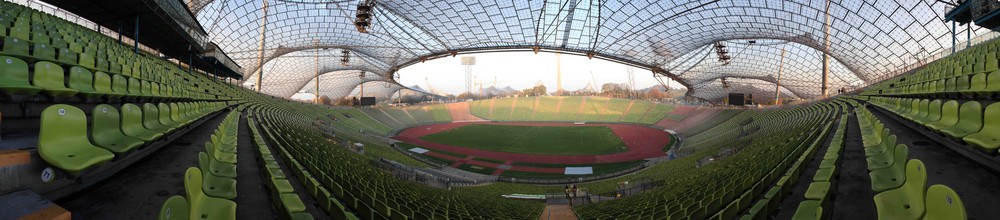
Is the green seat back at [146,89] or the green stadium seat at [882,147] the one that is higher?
the green seat back at [146,89]

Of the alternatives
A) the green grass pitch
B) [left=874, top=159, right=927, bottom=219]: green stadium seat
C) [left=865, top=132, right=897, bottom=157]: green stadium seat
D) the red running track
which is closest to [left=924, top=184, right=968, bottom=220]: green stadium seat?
[left=874, top=159, right=927, bottom=219]: green stadium seat

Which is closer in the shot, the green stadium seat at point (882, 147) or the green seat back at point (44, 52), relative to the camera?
the green stadium seat at point (882, 147)

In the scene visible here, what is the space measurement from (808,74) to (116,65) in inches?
2362

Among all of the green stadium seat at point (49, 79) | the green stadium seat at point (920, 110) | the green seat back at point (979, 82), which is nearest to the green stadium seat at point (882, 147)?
the green stadium seat at point (920, 110)

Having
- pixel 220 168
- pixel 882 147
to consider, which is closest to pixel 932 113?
pixel 882 147

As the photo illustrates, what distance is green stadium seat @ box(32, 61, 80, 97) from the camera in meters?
4.34

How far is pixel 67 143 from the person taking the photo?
3.14m

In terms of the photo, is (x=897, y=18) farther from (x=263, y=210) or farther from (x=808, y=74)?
(x=263, y=210)

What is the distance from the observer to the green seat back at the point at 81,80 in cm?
502

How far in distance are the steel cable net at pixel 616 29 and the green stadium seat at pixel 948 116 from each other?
25.5 metres

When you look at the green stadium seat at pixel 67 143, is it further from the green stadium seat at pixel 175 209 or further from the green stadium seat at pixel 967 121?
the green stadium seat at pixel 967 121

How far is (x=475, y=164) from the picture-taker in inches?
1099

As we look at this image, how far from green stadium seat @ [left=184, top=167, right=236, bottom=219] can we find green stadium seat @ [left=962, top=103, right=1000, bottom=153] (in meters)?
6.26

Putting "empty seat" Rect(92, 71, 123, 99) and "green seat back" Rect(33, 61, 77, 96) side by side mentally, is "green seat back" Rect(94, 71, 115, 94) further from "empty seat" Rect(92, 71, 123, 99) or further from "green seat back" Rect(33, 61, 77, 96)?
"green seat back" Rect(33, 61, 77, 96)
